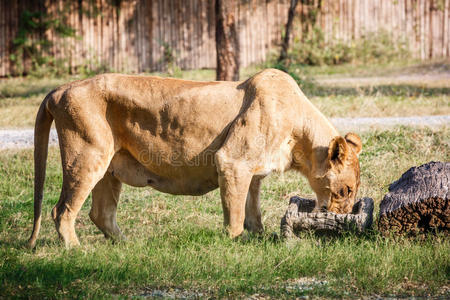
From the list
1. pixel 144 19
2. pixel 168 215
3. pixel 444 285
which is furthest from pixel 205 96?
pixel 144 19

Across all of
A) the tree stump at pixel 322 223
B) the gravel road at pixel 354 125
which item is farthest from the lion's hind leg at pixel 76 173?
the gravel road at pixel 354 125

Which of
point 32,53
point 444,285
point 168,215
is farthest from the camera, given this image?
point 32,53

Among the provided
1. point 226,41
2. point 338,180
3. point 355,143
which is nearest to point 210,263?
point 338,180

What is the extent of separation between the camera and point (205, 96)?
6.14 metres

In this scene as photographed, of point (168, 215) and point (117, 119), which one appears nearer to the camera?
point (117, 119)

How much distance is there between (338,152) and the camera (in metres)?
5.96

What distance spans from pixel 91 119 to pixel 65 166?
511 mm

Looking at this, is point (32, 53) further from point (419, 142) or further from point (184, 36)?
point (419, 142)

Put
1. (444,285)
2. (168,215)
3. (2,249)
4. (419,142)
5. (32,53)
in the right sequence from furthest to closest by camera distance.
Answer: (32,53) < (419,142) < (168,215) < (2,249) < (444,285)

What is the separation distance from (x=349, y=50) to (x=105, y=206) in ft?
56.4

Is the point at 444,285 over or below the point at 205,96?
below

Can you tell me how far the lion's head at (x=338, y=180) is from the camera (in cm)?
600

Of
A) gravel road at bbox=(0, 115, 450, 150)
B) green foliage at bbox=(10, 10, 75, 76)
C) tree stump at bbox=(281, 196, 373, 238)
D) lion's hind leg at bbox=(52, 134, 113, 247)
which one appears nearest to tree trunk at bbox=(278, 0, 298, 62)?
green foliage at bbox=(10, 10, 75, 76)

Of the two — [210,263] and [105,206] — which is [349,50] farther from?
[210,263]
